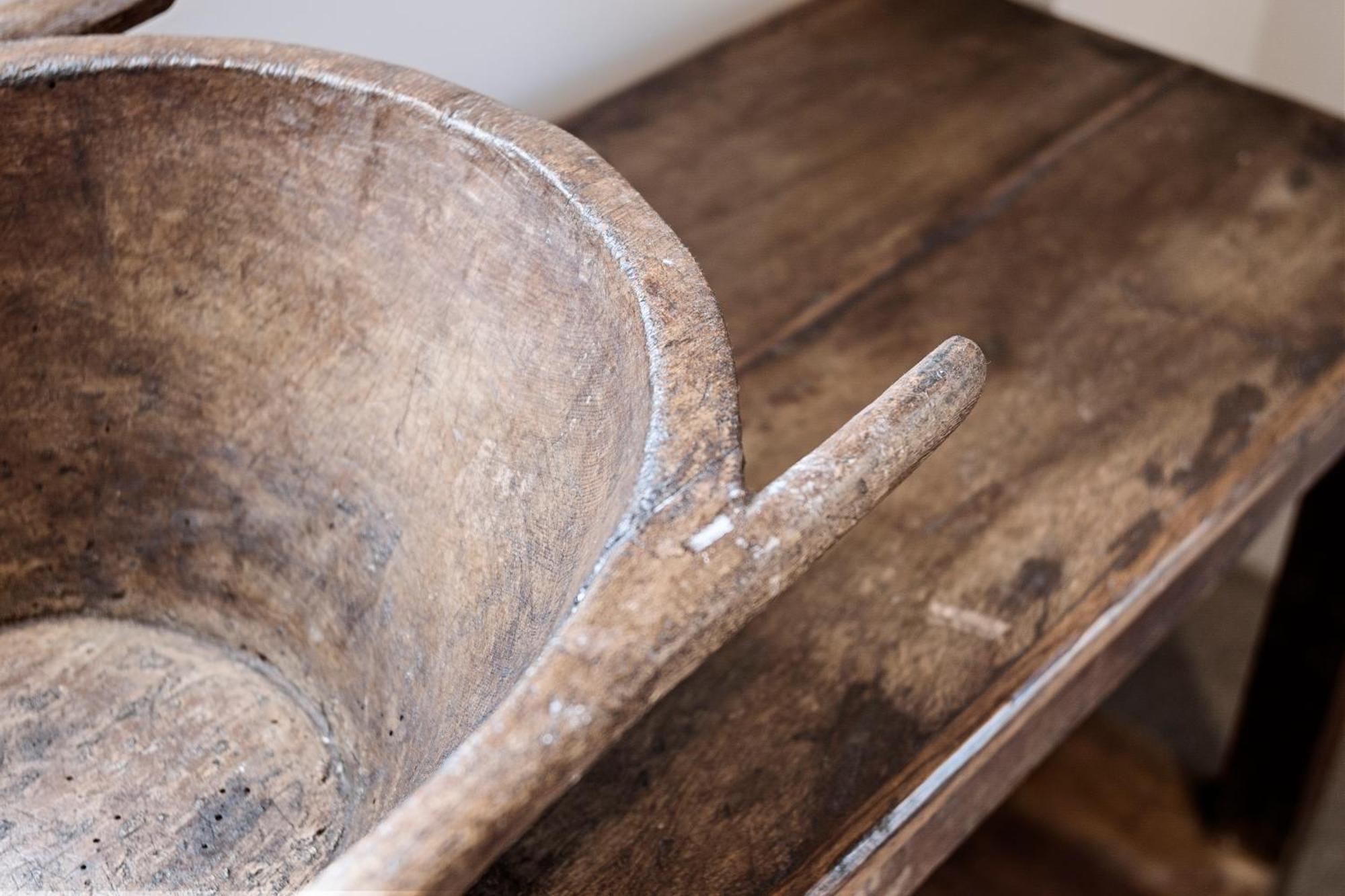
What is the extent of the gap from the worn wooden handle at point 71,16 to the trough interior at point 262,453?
0.07 meters

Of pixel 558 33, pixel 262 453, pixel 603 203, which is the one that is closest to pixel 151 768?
pixel 262 453

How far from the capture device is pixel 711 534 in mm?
392

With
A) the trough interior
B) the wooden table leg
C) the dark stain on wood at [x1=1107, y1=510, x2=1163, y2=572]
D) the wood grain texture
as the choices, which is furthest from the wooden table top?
the wood grain texture

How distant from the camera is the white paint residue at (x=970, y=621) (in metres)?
0.65

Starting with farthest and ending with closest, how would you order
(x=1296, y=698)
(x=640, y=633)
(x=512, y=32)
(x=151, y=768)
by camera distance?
1. (x=1296, y=698)
2. (x=512, y=32)
3. (x=151, y=768)
4. (x=640, y=633)

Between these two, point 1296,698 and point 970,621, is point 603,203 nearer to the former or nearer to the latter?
point 970,621

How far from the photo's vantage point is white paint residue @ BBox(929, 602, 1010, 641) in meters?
0.65

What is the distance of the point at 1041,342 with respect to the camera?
793 millimetres

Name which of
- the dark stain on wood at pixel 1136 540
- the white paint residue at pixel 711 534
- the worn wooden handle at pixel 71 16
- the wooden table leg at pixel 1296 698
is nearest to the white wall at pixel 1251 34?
the wooden table leg at pixel 1296 698

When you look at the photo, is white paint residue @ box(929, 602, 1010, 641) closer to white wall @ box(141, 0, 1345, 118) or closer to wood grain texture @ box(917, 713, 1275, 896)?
white wall @ box(141, 0, 1345, 118)

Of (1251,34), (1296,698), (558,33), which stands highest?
(558,33)

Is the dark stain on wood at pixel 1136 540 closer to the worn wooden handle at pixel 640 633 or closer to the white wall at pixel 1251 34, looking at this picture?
the worn wooden handle at pixel 640 633

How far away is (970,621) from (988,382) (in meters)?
0.16

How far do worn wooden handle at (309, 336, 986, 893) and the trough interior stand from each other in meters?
0.08
